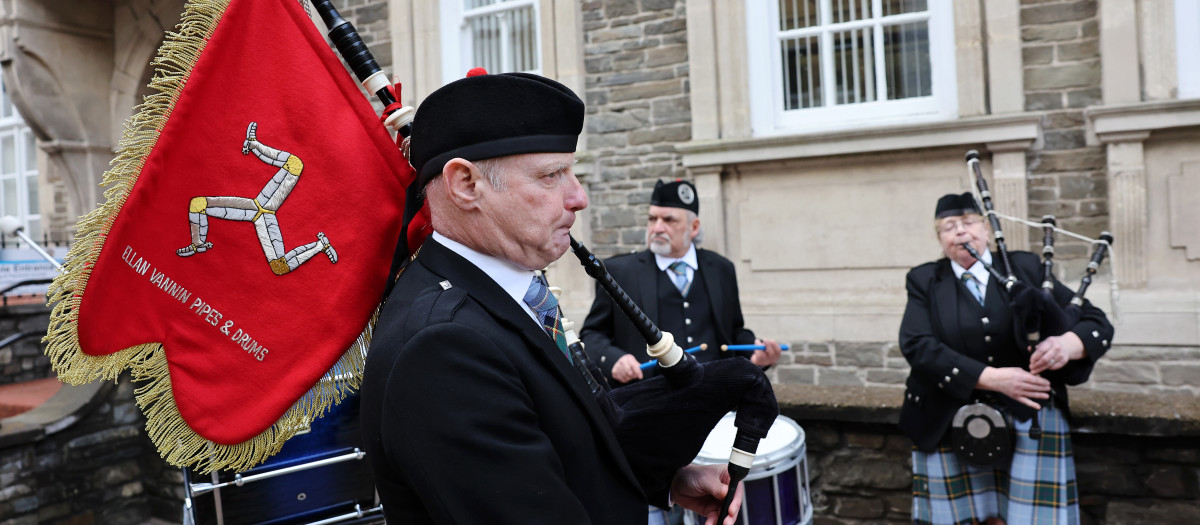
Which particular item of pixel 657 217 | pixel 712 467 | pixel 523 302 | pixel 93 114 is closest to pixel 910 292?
pixel 657 217

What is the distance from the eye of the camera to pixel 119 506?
19.5 feet

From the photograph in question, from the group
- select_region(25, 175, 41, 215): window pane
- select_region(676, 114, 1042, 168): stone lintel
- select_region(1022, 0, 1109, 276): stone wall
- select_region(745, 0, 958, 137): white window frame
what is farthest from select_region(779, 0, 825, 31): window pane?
A: select_region(25, 175, 41, 215): window pane

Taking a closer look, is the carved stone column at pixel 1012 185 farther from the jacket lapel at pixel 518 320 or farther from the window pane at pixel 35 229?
the window pane at pixel 35 229

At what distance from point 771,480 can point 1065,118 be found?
434 centimetres

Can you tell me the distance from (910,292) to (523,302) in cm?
281

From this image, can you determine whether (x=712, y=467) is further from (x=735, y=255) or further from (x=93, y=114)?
(x=93, y=114)

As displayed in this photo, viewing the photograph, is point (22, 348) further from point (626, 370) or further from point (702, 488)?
point (702, 488)

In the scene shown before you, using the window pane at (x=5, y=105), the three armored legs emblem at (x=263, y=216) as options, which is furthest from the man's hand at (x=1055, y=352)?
the window pane at (x=5, y=105)

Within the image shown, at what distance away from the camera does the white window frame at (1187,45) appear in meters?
5.56

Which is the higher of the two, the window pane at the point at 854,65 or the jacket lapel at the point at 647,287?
the window pane at the point at 854,65

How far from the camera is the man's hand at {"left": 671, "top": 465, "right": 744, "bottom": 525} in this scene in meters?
1.80

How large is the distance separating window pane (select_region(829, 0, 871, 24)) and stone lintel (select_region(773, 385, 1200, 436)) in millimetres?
3431

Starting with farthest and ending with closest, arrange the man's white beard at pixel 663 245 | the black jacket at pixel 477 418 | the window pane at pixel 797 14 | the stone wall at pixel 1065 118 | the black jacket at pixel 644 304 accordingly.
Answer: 1. the window pane at pixel 797 14
2. the stone wall at pixel 1065 118
3. the man's white beard at pixel 663 245
4. the black jacket at pixel 644 304
5. the black jacket at pixel 477 418

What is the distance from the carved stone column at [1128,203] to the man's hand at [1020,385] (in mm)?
2869
